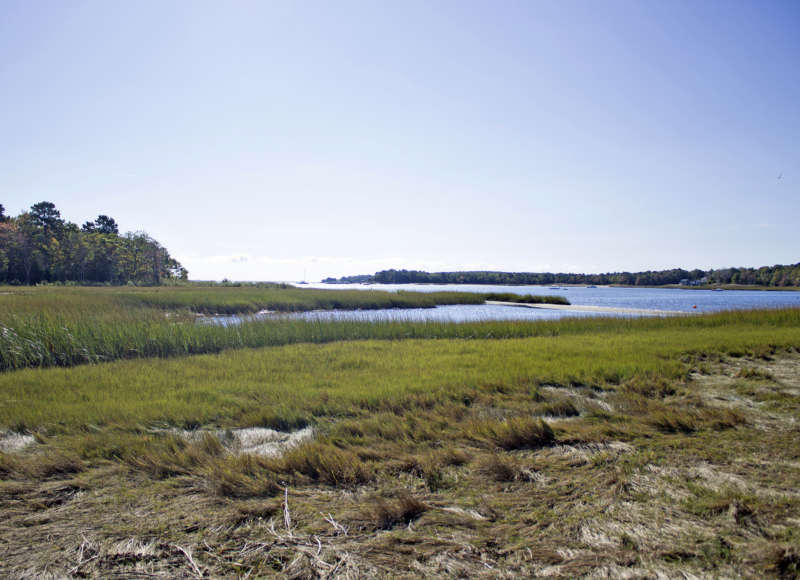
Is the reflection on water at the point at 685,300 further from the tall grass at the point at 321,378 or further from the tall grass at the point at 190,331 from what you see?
the tall grass at the point at 321,378

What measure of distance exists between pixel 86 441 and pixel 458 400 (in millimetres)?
4328

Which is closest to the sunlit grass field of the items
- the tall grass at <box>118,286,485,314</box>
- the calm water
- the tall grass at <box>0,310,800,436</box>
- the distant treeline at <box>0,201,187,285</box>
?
the tall grass at <box>0,310,800,436</box>

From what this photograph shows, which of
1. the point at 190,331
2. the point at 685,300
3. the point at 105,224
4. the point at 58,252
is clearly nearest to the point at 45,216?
the point at 58,252

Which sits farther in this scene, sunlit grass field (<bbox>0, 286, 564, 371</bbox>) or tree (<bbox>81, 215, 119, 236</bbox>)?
Answer: tree (<bbox>81, 215, 119, 236</bbox>)

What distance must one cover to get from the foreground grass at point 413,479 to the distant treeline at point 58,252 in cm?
6013

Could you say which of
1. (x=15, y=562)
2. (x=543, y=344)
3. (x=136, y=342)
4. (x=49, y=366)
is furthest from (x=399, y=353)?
(x=15, y=562)

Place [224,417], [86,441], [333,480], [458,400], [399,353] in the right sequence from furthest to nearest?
[399,353], [458,400], [224,417], [86,441], [333,480]

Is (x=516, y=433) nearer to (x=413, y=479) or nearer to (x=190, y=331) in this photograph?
(x=413, y=479)

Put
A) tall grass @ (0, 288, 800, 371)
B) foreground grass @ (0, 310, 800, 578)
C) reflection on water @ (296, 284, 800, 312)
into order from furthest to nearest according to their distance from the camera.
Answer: reflection on water @ (296, 284, 800, 312) < tall grass @ (0, 288, 800, 371) < foreground grass @ (0, 310, 800, 578)

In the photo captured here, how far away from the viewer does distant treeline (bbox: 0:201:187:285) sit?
52.9 m

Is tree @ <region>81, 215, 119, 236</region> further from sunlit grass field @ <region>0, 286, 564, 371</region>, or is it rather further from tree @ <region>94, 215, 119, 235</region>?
sunlit grass field @ <region>0, 286, 564, 371</region>

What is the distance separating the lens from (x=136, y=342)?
11188 mm

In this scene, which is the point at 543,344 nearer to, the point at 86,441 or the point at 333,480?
the point at 333,480

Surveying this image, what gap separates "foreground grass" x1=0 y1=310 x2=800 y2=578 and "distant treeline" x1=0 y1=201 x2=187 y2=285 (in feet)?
197
